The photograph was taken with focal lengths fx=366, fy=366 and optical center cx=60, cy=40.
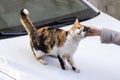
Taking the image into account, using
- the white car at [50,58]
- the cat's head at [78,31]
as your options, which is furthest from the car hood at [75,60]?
the cat's head at [78,31]

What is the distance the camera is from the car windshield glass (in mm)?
2666

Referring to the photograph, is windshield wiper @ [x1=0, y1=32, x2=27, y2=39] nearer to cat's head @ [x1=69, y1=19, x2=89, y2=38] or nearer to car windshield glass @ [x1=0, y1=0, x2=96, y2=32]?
car windshield glass @ [x1=0, y1=0, x2=96, y2=32]

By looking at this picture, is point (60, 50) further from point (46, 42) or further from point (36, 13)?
point (36, 13)

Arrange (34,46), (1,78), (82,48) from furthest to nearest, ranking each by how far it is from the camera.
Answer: (82,48) → (34,46) → (1,78)

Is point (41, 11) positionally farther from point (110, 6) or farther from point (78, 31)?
point (110, 6)

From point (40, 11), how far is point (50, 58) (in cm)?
67

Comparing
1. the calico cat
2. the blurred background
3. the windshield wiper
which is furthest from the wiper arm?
the blurred background

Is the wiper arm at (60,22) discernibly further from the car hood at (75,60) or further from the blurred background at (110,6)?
the blurred background at (110,6)

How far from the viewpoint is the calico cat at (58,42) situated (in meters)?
2.15

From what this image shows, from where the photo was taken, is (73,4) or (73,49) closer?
(73,49)

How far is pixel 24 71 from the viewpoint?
Answer: 2.15 m

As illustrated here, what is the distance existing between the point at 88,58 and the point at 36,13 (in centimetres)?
67

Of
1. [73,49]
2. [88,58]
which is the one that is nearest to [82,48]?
[88,58]

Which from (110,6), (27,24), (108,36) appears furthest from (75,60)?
(110,6)
